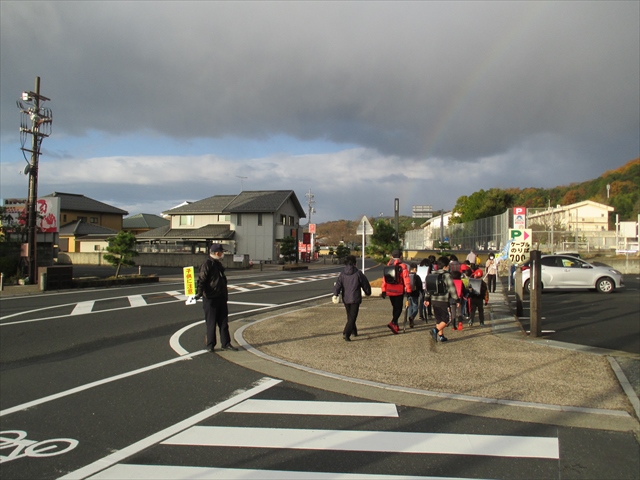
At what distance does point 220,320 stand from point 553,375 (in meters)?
5.23

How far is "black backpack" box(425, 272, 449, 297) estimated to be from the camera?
8859mm

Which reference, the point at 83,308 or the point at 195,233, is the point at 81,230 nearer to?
the point at 195,233

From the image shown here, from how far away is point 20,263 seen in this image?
1014 inches

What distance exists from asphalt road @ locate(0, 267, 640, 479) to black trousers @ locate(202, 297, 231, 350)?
1.66 feet

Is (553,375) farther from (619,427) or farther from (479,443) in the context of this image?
(479,443)

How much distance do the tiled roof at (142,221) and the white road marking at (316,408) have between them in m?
77.7

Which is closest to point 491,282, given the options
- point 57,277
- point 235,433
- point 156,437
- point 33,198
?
point 235,433

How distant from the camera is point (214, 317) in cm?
833

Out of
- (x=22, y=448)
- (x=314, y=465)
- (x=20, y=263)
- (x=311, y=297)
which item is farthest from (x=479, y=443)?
(x=20, y=263)

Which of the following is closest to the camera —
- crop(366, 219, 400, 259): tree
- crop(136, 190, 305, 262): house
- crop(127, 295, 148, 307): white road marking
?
crop(127, 295, 148, 307): white road marking

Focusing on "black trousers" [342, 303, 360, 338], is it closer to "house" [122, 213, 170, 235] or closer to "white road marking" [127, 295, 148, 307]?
"white road marking" [127, 295, 148, 307]

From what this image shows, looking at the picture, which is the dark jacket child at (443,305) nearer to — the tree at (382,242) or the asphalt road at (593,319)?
the asphalt road at (593,319)

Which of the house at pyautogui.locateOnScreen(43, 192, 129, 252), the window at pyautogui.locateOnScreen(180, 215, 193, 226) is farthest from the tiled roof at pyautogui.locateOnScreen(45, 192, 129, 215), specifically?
the window at pyautogui.locateOnScreen(180, 215, 193, 226)

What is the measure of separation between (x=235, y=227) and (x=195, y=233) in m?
4.61
